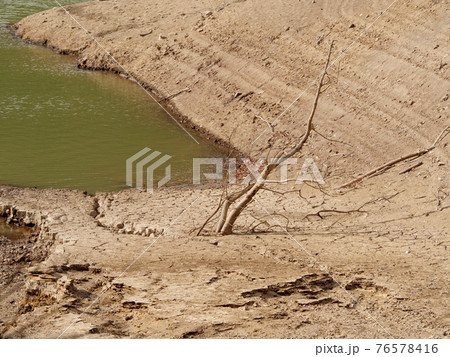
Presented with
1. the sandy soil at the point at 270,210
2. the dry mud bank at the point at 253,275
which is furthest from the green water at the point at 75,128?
the dry mud bank at the point at 253,275

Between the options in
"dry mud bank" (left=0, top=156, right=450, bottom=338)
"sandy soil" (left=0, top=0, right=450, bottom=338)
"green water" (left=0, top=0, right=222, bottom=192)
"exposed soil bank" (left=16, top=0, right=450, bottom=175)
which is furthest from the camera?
"exposed soil bank" (left=16, top=0, right=450, bottom=175)

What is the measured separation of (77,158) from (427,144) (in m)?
5.96

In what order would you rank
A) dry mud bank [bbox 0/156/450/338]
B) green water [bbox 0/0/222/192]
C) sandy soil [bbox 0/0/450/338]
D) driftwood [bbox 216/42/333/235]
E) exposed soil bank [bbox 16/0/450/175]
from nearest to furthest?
dry mud bank [bbox 0/156/450/338] < sandy soil [bbox 0/0/450/338] < driftwood [bbox 216/42/333/235] < green water [bbox 0/0/222/192] < exposed soil bank [bbox 16/0/450/175]

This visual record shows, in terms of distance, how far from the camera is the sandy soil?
5961mm

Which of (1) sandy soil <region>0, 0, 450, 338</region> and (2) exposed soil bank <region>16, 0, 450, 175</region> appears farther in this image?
(2) exposed soil bank <region>16, 0, 450, 175</region>

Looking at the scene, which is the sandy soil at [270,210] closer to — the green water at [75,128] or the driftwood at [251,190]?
the driftwood at [251,190]

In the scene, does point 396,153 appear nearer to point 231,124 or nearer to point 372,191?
point 372,191

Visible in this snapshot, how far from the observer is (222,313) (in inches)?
230

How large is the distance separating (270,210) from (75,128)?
5.42m

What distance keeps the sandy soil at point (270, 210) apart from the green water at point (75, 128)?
0.61 metres

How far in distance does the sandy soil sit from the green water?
610 mm

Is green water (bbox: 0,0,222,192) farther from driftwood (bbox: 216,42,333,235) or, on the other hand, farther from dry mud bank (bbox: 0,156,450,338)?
driftwood (bbox: 216,42,333,235)

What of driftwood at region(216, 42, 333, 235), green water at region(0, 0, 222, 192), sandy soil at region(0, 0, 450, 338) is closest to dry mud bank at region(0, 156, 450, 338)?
sandy soil at region(0, 0, 450, 338)

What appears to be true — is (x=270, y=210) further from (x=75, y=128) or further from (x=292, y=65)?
(x=292, y=65)
